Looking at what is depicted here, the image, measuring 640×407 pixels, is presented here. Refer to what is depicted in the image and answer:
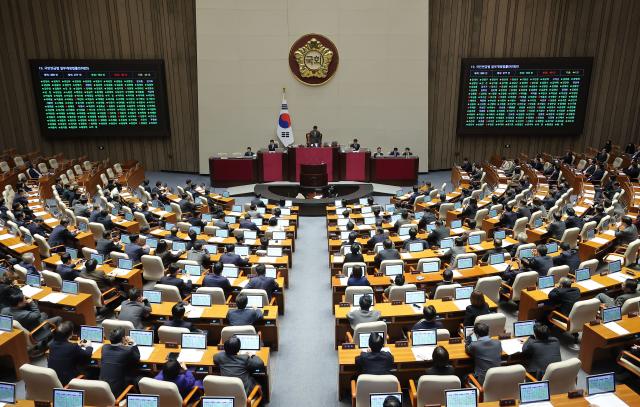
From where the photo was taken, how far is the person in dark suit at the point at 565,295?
7.42m

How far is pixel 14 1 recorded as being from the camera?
19625 mm

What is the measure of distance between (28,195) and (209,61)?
341 inches

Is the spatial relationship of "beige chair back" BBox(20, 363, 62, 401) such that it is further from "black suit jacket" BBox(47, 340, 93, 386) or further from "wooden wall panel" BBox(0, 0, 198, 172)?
"wooden wall panel" BBox(0, 0, 198, 172)

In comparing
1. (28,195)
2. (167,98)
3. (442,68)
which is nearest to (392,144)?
(442,68)

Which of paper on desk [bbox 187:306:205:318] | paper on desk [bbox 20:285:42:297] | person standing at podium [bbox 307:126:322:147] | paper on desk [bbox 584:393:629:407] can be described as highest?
person standing at podium [bbox 307:126:322:147]

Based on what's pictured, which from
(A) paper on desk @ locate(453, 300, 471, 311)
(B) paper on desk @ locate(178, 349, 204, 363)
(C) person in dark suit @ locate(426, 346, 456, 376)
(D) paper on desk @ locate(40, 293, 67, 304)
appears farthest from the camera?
(D) paper on desk @ locate(40, 293, 67, 304)

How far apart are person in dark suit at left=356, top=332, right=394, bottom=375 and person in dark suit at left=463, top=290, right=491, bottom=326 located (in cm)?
181

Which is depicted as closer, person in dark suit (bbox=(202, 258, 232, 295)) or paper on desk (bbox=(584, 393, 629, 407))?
paper on desk (bbox=(584, 393, 629, 407))

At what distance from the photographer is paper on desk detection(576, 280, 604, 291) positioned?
793cm

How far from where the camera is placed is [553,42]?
20578 mm

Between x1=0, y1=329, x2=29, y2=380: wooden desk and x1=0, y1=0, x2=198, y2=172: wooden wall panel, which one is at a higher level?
x1=0, y1=0, x2=198, y2=172: wooden wall panel

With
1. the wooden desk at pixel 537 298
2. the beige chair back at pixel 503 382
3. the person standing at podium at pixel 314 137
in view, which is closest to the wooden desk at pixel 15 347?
the beige chair back at pixel 503 382

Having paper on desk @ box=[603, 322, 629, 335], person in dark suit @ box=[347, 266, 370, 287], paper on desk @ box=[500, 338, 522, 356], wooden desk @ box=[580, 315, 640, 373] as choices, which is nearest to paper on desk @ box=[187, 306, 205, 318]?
person in dark suit @ box=[347, 266, 370, 287]

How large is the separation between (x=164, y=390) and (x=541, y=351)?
4.40 meters
